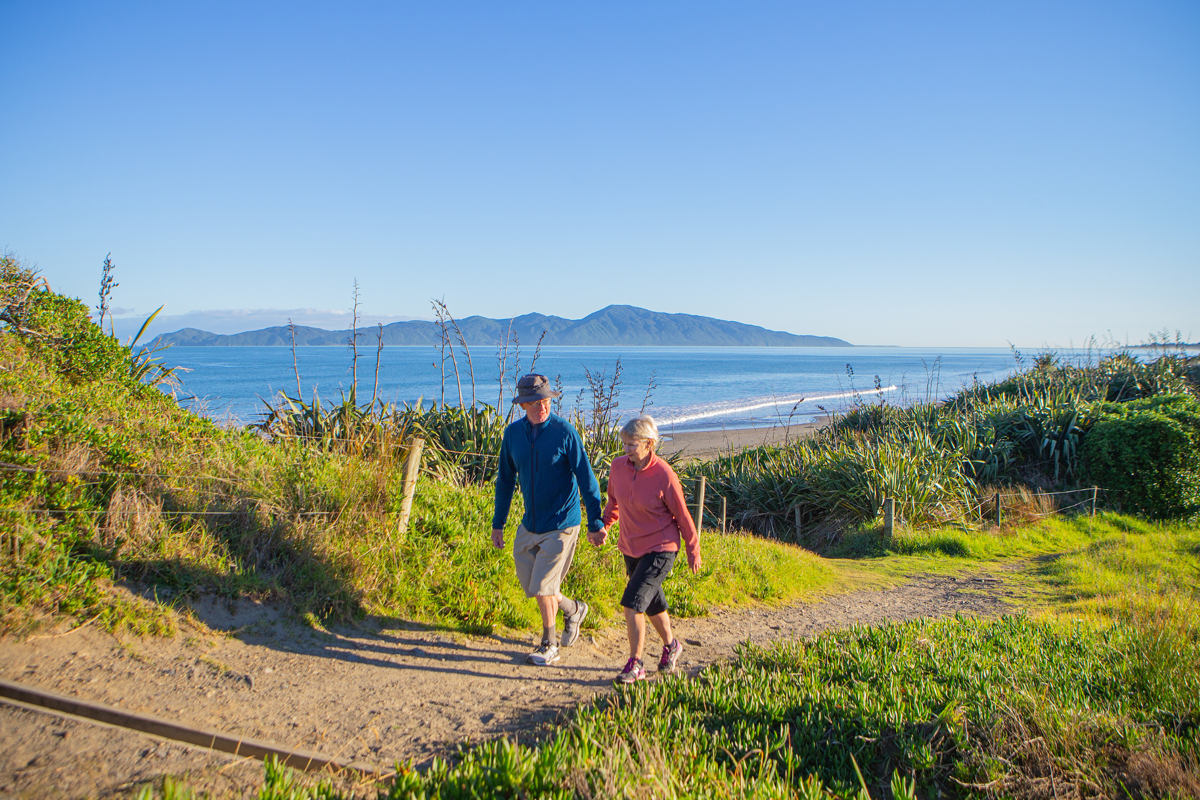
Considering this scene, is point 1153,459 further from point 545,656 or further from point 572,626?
point 545,656

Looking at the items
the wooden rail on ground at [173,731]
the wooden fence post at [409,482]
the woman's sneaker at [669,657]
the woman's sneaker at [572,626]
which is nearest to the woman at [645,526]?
the woman's sneaker at [669,657]

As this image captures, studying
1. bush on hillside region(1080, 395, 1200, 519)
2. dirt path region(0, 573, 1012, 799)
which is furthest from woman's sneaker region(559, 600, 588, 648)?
bush on hillside region(1080, 395, 1200, 519)

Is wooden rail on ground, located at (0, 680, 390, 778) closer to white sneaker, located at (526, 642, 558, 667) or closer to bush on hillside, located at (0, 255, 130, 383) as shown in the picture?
white sneaker, located at (526, 642, 558, 667)

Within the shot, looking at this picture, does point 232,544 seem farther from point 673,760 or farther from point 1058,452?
point 1058,452

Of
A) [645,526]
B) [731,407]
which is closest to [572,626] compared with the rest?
[645,526]

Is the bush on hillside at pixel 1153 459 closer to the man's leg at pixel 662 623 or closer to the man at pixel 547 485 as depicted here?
the man's leg at pixel 662 623

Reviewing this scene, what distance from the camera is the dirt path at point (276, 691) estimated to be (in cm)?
304

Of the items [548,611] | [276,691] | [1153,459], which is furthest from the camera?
[1153,459]

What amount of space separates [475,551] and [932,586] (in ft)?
17.9

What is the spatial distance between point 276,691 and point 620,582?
3101 mm

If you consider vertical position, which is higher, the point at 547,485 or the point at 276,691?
the point at 547,485

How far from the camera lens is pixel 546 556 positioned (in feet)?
15.1

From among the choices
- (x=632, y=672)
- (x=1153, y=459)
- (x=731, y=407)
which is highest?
(x=1153, y=459)

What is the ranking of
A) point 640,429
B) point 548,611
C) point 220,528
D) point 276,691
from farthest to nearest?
point 220,528 < point 548,611 < point 640,429 < point 276,691
